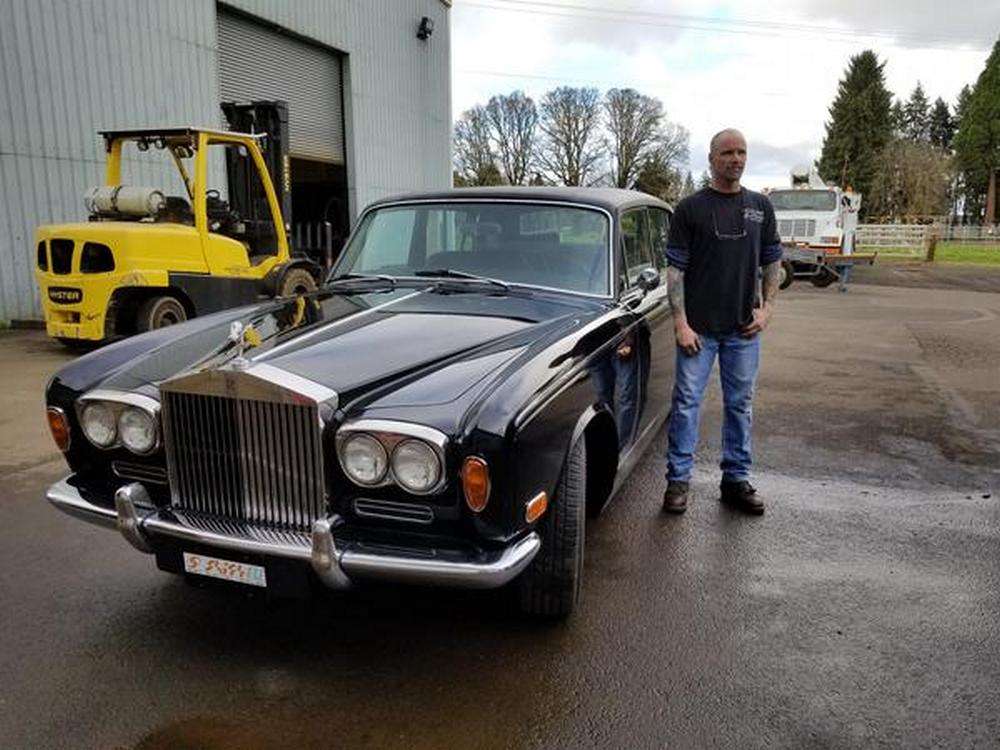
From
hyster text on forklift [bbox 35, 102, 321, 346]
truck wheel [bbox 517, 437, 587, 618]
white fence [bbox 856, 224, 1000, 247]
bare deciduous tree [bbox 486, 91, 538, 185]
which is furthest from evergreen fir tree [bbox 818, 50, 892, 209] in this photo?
truck wheel [bbox 517, 437, 587, 618]

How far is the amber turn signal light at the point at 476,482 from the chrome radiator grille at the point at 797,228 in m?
18.2

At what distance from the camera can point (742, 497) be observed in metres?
4.36

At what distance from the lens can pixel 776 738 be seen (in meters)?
2.42

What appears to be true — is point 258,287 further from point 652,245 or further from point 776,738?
point 776,738

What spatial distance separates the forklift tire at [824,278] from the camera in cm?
1792

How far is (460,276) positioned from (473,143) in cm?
5592

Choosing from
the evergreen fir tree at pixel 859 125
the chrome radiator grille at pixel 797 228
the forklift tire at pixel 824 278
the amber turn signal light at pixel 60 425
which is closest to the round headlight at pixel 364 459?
the amber turn signal light at pixel 60 425

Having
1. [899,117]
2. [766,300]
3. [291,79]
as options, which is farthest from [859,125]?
[766,300]

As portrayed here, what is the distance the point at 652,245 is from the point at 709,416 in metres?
2.14

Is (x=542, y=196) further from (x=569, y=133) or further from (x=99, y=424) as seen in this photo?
(x=569, y=133)

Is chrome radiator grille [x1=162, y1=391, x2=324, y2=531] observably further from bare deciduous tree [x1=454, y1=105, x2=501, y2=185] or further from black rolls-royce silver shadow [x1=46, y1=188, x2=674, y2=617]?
bare deciduous tree [x1=454, y1=105, x2=501, y2=185]

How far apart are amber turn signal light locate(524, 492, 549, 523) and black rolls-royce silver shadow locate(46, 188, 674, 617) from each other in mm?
14

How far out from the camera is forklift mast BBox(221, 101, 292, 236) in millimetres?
10453

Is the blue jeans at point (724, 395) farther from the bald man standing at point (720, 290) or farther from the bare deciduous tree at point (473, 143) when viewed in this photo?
the bare deciduous tree at point (473, 143)
